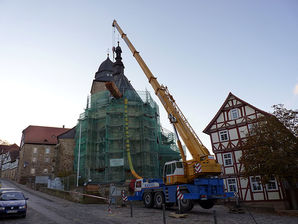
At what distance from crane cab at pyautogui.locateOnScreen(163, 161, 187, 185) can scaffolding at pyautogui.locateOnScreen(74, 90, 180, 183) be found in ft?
39.0

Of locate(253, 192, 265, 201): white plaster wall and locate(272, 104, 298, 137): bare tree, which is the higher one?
locate(272, 104, 298, 137): bare tree

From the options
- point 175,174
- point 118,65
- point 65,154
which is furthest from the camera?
point 118,65

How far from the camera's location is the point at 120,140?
30.6m

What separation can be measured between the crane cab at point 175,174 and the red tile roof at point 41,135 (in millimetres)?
43219

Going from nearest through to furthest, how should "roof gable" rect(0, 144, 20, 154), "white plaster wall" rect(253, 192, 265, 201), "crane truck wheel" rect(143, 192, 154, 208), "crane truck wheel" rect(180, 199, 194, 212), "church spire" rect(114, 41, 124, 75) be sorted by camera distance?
"crane truck wheel" rect(180, 199, 194, 212)
"crane truck wheel" rect(143, 192, 154, 208)
"white plaster wall" rect(253, 192, 265, 201)
"church spire" rect(114, 41, 124, 75)
"roof gable" rect(0, 144, 20, 154)

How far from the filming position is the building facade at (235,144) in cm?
2151

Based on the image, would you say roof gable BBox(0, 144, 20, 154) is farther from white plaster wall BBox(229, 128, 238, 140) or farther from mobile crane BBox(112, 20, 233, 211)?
white plaster wall BBox(229, 128, 238, 140)

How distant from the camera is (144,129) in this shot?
3180cm

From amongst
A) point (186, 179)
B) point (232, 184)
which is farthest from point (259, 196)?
point (186, 179)

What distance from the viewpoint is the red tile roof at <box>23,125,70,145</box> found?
5286 centimetres

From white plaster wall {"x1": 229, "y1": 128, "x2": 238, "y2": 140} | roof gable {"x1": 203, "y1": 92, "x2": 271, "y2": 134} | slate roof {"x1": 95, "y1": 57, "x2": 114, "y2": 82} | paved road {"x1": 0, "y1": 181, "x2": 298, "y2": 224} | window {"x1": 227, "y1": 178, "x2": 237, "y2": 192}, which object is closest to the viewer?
paved road {"x1": 0, "y1": 181, "x2": 298, "y2": 224}

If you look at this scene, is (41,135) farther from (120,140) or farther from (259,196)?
(259,196)

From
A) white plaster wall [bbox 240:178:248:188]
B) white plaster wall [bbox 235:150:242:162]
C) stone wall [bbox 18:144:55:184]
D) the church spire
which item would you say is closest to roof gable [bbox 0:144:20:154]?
stone wall [bbox 18:144:55:184]

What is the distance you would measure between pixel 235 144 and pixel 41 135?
149 feet
